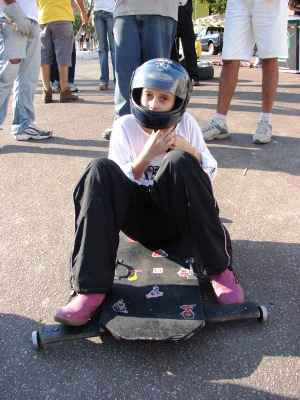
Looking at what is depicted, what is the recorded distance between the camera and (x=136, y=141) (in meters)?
2.26

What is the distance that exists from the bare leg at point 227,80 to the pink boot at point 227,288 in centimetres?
267

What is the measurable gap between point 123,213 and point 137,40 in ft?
7.23

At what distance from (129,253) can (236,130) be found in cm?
309

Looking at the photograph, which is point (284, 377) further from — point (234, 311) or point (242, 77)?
point (242, 77)

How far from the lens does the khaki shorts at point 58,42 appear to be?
614 centimetres

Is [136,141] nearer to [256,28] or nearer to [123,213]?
[123,213]

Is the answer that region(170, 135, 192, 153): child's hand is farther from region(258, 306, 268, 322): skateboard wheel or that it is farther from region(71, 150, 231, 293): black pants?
region(258, 306, 268, 322): skateboard wheel

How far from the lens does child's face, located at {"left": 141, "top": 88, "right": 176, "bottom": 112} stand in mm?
2088

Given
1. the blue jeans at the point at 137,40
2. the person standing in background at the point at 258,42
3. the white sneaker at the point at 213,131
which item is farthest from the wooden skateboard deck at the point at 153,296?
the person standing in background at the point at 258,42

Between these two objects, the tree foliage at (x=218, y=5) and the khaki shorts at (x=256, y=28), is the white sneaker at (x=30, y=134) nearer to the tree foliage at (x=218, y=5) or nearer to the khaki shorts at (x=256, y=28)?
the khaki shorts at (x=256, y=28)

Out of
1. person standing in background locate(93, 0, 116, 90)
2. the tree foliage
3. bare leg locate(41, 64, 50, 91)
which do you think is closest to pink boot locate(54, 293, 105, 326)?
bare leg locate(41, 64, 50, 91)

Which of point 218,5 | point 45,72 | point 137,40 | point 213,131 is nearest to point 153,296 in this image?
point 137,40

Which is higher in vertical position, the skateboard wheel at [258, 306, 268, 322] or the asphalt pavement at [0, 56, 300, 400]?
the skateboard wheel at [258, 306, 268, 322]

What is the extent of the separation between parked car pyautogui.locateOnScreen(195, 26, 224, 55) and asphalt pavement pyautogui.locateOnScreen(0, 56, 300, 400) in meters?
18.5
